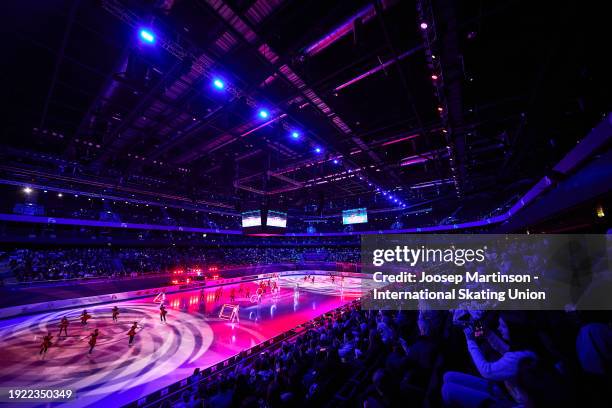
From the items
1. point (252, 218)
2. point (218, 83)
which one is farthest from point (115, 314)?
point (218, 83)

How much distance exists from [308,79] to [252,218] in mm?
13241

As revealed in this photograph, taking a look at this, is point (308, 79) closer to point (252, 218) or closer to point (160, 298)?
point (252, 218)

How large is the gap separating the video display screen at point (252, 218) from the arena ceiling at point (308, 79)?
6.63 m

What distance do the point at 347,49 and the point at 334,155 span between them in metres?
5.35

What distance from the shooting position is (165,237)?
95.3ft

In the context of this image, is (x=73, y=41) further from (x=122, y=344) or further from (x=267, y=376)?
(x=122, y=344)

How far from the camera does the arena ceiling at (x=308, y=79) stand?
176 inches

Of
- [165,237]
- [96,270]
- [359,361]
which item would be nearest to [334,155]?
[359,361]

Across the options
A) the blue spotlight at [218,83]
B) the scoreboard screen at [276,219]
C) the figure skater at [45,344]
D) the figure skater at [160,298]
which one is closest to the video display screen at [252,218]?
the scoreboard screen at [276,219]

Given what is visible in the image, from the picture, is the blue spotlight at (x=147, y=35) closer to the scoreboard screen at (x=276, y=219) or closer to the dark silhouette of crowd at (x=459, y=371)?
the dark silhouette of crowd at (x=459, y=371)

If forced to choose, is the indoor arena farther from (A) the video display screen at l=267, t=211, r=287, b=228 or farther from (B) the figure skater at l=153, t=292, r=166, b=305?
(A) the video display screen at l=267, t=211, r=287, b=228

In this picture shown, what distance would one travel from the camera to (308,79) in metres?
5.85

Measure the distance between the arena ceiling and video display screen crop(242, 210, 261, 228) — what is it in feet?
21.8

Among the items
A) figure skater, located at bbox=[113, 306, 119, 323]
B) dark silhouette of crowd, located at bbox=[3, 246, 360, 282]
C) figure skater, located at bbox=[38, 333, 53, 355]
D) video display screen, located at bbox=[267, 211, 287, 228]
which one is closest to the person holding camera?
figure skater, located at bbox=[38, 333, 53, 355]
